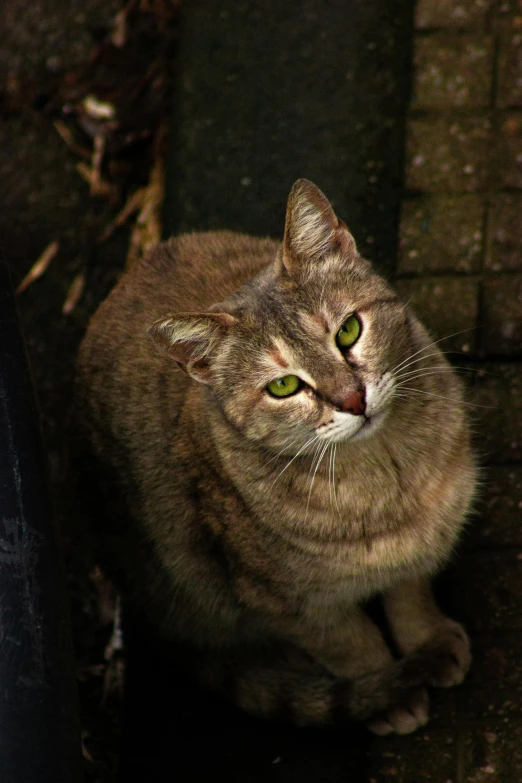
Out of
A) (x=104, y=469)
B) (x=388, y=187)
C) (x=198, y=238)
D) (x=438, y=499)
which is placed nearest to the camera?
(x=438, y=499)

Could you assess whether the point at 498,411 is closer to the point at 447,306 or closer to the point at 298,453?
the point at 447,306

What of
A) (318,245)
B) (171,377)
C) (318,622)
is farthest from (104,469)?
(318,245)

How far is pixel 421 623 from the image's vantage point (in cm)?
303

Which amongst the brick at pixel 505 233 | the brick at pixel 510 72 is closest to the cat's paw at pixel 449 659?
the brick at pixel 505 233

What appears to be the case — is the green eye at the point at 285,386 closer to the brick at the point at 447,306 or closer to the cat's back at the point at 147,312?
the cat's back at the point at 147,312

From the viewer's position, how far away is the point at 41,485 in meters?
2.03

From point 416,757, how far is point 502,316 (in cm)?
157

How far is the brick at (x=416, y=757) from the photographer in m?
2.79

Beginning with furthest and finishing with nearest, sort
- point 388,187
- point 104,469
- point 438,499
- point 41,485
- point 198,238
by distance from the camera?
1. point 388,187
2. point 198,238
3. point 104,469
4. point 438,499
5. point 41,485

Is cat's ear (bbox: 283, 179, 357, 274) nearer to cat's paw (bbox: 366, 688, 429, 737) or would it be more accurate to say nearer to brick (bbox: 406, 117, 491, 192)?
brick (bbox: 406, 117, 491, 192)

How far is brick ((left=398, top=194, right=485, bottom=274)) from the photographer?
11.8 feet

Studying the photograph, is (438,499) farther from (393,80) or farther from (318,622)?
(393,80)

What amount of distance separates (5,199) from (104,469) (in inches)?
79.7

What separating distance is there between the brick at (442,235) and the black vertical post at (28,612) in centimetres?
198
